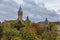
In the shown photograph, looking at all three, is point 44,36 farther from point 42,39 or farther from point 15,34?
point 15,34

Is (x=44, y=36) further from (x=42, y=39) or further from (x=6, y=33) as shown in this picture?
(x=6, y=33)

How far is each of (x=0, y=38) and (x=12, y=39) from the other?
339 inches

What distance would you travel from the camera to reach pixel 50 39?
5422cm

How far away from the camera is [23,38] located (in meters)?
50.2

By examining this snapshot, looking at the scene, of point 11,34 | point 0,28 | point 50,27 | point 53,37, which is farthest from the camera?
point 50,27

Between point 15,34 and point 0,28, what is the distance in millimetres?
8229

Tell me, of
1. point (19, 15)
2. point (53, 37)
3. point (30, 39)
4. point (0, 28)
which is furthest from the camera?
point (19, 15)

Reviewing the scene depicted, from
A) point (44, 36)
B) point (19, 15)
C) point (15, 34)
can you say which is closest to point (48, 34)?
point (44, 36)

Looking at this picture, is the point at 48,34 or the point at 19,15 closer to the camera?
the point at 48,34

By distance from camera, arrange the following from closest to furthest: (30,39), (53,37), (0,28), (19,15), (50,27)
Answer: (30,39) → (53,37) → (0,28) → (50,27) → (19,15)

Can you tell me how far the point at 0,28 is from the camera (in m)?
59.5

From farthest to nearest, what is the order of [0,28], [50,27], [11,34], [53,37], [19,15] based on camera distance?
[19,15] < [50,27] < [0,28] < [53,37] < [11,34]

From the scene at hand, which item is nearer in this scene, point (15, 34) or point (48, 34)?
point (15, 34)

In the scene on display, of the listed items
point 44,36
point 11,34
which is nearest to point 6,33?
point 11,34
